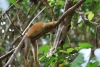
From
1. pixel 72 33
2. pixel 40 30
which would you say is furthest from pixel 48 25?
pixel 72 33

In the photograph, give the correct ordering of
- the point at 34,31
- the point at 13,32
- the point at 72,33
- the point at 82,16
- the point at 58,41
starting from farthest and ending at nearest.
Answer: the point at 72,33
the point at 13,32
the point at 82,16
the point at 34,31
the point at 58,41

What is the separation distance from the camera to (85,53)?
78cm

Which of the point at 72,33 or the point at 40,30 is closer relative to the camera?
the point at 40,30

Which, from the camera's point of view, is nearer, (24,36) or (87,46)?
(87,46)

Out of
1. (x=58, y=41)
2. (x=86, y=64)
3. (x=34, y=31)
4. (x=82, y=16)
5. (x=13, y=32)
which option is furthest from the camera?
(x=13, y=32)

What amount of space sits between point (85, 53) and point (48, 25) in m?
0.98

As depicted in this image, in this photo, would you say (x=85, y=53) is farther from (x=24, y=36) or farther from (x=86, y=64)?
(x=24, y=36)

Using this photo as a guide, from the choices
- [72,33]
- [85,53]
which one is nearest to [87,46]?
[85,53]

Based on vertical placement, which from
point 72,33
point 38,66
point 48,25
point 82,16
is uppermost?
point 48,25

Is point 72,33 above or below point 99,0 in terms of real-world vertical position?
below

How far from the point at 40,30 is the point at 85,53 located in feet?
3.53

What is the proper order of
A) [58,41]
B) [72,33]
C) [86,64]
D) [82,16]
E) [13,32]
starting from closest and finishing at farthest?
[86,64] < [58,41] < [82,16] < [13,32] < [72,33]

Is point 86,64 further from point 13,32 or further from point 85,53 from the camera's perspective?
point 13,32

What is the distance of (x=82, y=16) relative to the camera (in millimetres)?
1989
